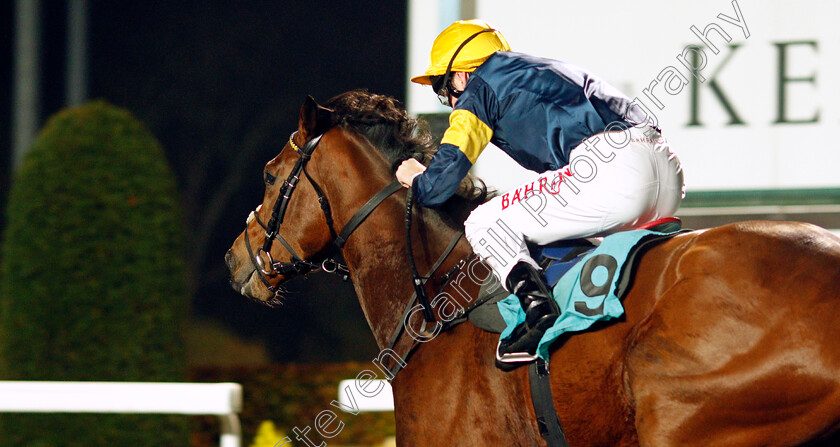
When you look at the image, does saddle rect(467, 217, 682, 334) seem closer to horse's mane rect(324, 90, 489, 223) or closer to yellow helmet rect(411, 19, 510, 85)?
horse's mane rect(324, 90, 489, 223)

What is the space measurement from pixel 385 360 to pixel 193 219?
4.68m

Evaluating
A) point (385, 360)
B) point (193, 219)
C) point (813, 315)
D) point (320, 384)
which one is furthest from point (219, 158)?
point (813, 315)

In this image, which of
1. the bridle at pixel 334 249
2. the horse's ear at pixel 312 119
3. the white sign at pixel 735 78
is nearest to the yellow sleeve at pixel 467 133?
the bridle at pixel 334 249

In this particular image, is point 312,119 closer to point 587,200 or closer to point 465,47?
point 465,47

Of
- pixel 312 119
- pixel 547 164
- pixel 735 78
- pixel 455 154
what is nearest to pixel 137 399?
pixel 312 119

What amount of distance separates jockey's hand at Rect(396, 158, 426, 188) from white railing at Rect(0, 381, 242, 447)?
1279mm

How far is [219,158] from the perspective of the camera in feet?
22.6

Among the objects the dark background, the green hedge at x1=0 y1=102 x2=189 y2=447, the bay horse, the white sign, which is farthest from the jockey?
the dark background

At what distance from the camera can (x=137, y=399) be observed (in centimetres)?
333

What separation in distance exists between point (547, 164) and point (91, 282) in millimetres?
2694

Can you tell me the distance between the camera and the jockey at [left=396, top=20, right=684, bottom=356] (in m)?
2.26

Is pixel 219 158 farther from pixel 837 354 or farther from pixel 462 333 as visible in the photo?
pixel 837 354

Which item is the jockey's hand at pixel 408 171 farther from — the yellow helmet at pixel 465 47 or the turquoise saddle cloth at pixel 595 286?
the turquoise saddle cloth at pixel 595 286

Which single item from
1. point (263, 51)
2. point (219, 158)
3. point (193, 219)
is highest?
point (263, 51)
